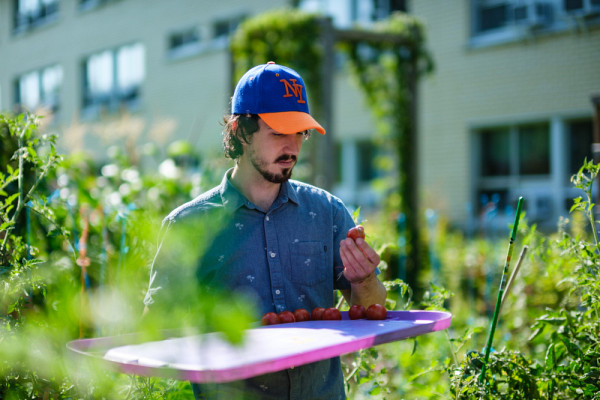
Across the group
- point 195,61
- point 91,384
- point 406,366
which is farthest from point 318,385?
point 195,61

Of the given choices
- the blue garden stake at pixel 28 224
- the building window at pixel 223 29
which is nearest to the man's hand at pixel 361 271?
the blue garden stake at pixel 28 224

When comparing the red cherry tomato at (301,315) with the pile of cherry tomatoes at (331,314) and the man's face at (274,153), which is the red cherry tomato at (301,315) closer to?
the pile of cherry tomatoes at (331,314)

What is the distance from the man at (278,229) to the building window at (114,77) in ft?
50.3

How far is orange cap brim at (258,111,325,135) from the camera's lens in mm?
1902

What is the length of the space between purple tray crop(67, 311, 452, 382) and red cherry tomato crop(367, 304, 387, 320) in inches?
0.8

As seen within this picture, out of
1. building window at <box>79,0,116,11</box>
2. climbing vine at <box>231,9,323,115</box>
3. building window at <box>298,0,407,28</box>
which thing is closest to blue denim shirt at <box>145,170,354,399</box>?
climbing vine at <box>231,9,323,115</box>

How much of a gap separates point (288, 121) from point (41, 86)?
21.2 meters

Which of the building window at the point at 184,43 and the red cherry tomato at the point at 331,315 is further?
the building window at the point at 184,43

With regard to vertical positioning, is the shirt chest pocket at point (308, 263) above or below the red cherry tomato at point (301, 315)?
above

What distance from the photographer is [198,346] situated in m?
0.74

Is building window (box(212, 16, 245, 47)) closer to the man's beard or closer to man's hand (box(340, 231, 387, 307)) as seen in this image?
the man's beard

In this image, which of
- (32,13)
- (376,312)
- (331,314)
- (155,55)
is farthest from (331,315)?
(32,13)

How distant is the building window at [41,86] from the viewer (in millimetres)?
20237

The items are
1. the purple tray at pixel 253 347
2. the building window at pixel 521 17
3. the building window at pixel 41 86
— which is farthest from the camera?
the building window at pixel 41 86
